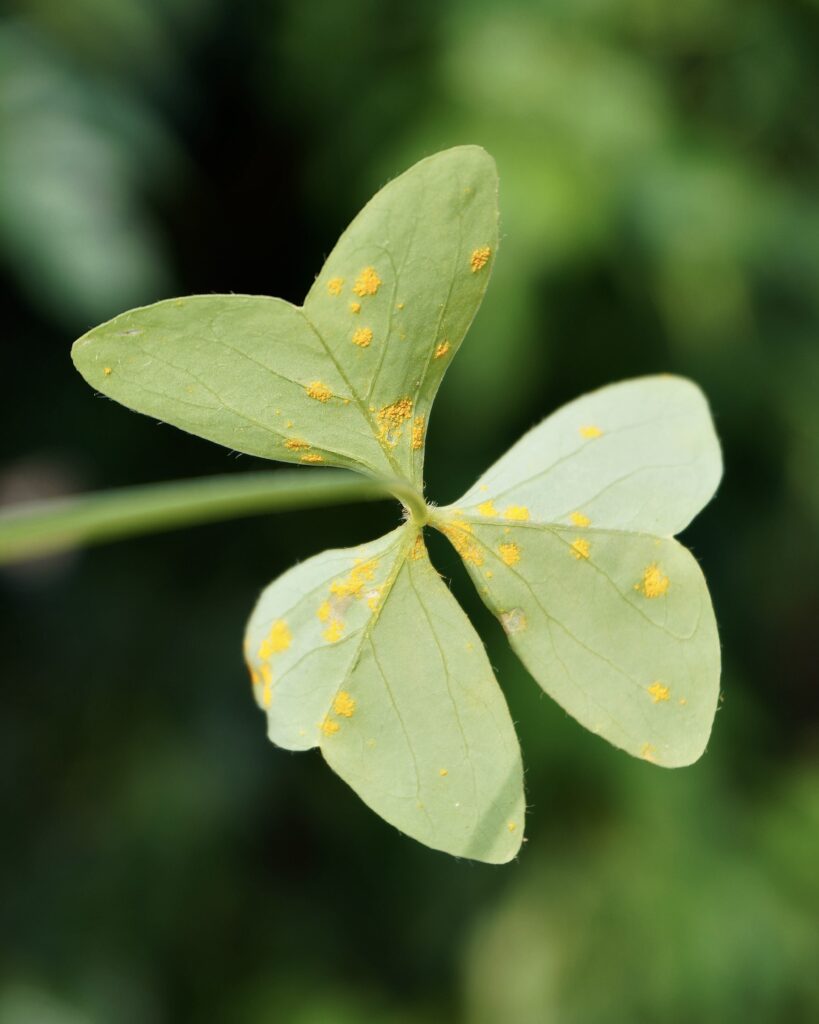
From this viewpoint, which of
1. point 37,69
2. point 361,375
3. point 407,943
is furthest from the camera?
point 407,943

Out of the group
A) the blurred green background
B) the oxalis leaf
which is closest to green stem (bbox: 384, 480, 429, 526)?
the oxalis leaf

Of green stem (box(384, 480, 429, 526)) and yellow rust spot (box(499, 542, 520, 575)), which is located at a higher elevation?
green stem (box(384, 480, 429, 526))

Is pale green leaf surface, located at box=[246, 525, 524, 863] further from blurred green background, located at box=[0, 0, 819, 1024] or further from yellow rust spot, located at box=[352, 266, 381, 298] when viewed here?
blurred green background, located at box=[0, 0, 819, 1024]

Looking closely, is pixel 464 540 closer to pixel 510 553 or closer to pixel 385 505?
pixel 510 553

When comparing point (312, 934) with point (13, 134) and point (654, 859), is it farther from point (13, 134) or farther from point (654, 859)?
point (13, 134)

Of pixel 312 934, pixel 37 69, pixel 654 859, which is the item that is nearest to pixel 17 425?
pixel 37 69

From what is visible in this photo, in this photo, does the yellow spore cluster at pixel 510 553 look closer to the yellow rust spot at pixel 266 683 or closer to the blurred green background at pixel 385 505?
the yellow rust spot at pixel 266 683
